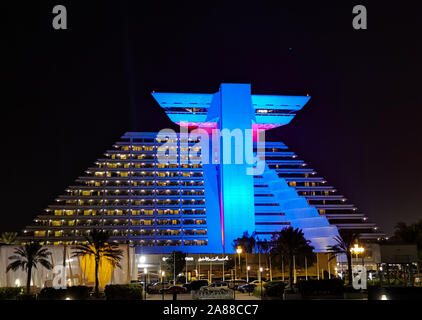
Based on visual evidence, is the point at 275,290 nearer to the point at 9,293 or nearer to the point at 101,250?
the point at 101,250

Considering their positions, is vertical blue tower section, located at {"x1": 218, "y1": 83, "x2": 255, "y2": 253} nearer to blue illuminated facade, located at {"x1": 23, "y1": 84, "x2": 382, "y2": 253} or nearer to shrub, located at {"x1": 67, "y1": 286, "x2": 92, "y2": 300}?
blue illuminated facade, located at {"x1": 23, "y1": 84, "x2": 382, "y2": 253}

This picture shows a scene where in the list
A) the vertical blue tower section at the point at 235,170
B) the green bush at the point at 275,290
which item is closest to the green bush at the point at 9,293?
the green bush at the point at 275,290

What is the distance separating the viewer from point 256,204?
81438 mm

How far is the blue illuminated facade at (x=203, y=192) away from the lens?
76000 millimetres

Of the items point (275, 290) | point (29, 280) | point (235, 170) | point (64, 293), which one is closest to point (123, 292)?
point (64, 293)

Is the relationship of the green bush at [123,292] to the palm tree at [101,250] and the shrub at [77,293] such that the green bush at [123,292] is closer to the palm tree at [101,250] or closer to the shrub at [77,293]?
the shrub at [77,293]

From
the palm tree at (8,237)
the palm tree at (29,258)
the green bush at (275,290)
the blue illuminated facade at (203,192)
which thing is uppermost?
the blue illuminated facade at (203,192)

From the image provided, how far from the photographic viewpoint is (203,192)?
83375 mm

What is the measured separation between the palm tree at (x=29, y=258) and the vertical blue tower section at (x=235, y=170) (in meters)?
39.4

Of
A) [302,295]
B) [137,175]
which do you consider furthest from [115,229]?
[302,295]

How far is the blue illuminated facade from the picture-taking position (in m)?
76.0

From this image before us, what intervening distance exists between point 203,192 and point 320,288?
161 ft

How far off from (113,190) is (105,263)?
42.3 metres
